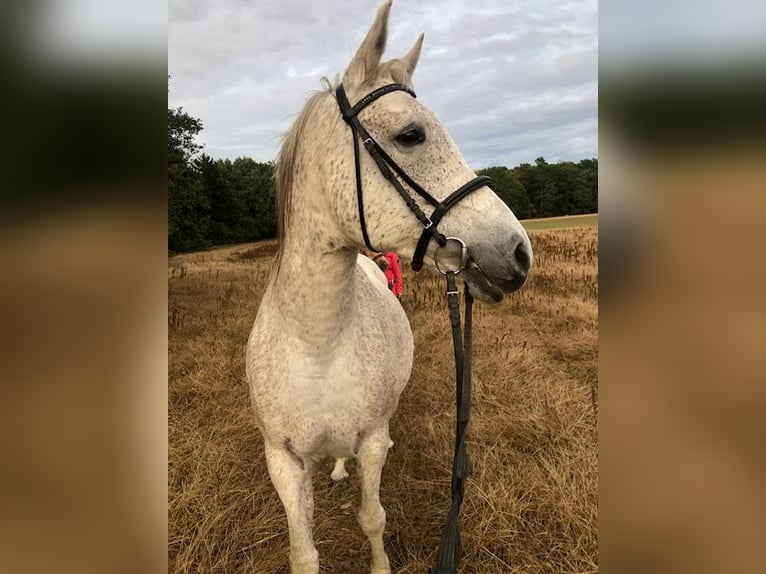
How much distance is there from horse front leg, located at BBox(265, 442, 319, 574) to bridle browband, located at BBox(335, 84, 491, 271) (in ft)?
4.23

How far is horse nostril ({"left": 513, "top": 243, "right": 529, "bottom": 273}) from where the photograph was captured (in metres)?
1.59

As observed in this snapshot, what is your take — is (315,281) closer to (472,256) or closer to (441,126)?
(472,256)

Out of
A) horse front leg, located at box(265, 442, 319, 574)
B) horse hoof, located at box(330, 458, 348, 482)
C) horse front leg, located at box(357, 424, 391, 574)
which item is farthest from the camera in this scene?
horse hoof, located at box(330, 458, 348, 482)

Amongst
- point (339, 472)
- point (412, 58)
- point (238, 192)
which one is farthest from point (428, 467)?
point (238, 192)

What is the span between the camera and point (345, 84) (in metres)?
1.81

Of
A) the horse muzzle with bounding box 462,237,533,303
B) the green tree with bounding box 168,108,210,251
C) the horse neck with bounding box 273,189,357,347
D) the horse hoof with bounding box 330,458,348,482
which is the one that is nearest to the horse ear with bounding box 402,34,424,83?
the horse neck with bounding box 273,189,357,347

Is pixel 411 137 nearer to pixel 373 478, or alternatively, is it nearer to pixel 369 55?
pixel 369 55

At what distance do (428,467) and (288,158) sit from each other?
2999 millimetres

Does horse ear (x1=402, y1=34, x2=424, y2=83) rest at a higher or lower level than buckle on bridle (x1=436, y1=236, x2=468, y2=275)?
higher
